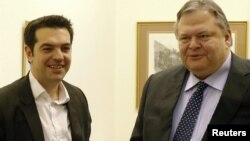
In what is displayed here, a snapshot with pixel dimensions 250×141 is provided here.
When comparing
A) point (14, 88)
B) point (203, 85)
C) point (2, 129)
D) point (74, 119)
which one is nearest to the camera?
point (203, 85)

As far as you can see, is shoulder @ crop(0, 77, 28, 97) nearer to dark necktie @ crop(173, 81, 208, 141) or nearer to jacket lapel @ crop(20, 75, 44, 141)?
jacket lapel @ crop(20, 75, 44, 141)

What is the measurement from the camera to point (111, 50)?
405cm

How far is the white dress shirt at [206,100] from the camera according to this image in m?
1.59

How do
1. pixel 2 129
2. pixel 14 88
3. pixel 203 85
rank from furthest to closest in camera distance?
pixel 14 88 < pixel 2 129 < pixel 203 85

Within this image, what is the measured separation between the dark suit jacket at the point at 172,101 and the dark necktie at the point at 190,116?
0.05 meters

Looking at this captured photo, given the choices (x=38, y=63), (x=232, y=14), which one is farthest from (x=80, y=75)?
(x=232, y=14)

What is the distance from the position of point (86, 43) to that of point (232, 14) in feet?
5.11

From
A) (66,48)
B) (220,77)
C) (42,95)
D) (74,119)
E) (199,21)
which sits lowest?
(74,119)

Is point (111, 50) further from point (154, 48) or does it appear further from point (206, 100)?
point (206, 100)

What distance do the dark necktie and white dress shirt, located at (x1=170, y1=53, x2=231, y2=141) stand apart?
0.02 meters

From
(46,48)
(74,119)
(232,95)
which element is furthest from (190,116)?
(46,48)

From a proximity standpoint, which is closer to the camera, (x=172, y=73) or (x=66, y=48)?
(x=172, y=73)

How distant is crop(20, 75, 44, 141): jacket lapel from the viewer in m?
1.83

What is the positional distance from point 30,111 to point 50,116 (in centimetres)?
12
